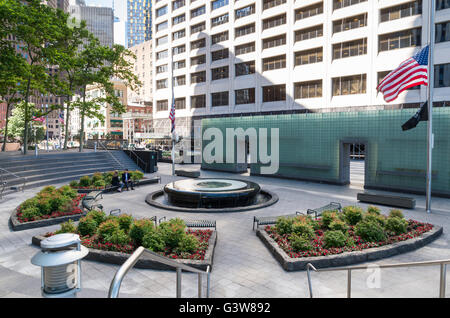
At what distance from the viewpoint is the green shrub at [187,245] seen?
973 centimetres

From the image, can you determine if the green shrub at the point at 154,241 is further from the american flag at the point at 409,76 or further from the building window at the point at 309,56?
the building window at the point at 309,56

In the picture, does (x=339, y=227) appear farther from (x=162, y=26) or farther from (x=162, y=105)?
(x=162, y=26)

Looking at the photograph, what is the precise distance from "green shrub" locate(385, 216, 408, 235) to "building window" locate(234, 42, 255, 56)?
39.3 m

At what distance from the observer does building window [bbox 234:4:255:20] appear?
46463 millimetres

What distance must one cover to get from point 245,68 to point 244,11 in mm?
9171

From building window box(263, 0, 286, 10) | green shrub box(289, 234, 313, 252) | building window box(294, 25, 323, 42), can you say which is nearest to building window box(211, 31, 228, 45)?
building window box(263, 0, 286, 10)

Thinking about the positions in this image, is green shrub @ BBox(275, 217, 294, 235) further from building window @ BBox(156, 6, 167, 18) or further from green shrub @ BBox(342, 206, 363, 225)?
building window @ BBox(156, 6, 167, 18)

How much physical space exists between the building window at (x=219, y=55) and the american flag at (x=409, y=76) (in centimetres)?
3569

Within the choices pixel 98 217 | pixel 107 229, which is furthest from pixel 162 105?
pixel 107 229

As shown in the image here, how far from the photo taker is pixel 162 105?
203 feet

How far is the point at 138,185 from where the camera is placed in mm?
24172

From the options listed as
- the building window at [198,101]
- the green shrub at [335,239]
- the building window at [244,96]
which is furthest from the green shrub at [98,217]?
the building window at [198,101]
